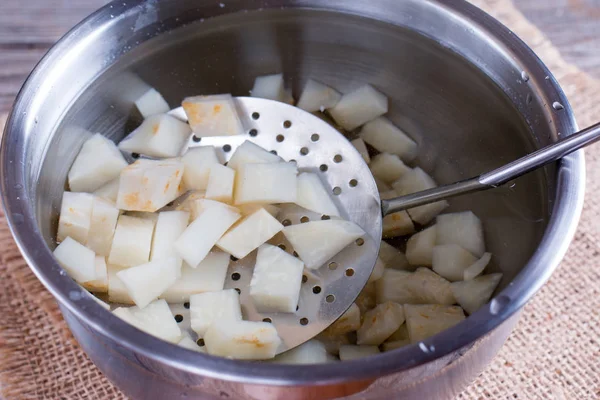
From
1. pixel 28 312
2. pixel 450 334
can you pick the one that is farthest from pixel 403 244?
pixel 28 312

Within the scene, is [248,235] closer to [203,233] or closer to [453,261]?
[203,233]

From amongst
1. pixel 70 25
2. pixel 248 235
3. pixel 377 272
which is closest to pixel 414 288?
pixel 377 272

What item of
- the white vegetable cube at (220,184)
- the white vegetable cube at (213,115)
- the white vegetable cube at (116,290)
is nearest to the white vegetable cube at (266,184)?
the white vegetable cube at (220,184)

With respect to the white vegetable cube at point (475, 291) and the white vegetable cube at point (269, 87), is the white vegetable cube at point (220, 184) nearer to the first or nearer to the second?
the white vegetable cube at point (269, 87)

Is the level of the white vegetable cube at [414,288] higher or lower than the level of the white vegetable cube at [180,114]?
lower

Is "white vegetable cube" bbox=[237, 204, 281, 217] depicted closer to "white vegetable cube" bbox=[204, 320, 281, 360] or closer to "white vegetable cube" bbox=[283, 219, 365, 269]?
"white vegetable cube" bbox=[283, 219, 365, 269]

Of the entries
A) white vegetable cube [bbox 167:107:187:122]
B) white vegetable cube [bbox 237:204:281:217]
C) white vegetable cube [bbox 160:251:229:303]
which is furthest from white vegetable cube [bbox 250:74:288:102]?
white vegetable cube [bbox 160:251:229:303]
